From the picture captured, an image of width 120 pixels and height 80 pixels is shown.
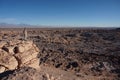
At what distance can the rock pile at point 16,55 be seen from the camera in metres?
12.4

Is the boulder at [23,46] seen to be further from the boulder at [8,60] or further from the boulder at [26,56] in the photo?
the boulder at [8,60]

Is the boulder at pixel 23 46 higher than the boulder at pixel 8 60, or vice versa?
the boulder at pixel 23 46

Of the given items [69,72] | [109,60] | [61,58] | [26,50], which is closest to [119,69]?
[109,60]

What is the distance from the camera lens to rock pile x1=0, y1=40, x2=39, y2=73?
12352mm

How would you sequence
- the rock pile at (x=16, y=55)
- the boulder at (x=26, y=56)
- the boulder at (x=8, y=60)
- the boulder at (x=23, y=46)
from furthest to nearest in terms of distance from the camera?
the boulder at (x=23, y=46)
the boulder at (x=26, y=56)
the rock pile at (x=16, y=55)
the boulder at (x=8, y=60)

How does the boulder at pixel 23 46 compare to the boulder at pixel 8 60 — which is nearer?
the boulder at pixel 8 60

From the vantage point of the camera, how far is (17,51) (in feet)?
44.9

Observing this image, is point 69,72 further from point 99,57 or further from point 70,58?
point 99,57

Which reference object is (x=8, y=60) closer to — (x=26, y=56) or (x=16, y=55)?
(x=16, y=55)

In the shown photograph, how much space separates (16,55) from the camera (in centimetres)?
1324

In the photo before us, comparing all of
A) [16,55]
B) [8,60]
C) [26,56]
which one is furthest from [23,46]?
[8,60]

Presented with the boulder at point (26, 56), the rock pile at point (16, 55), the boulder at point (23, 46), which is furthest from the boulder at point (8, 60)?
the boulder at point (23, 46)

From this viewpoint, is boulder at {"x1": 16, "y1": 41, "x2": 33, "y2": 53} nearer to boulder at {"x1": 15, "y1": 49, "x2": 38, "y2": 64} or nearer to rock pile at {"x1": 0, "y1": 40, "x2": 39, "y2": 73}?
rock pile at {"x1": 0, "y1": 40, "x2": 39, "y2": 73}

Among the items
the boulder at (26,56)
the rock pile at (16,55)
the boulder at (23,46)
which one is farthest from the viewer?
the boulder at (23,46)
